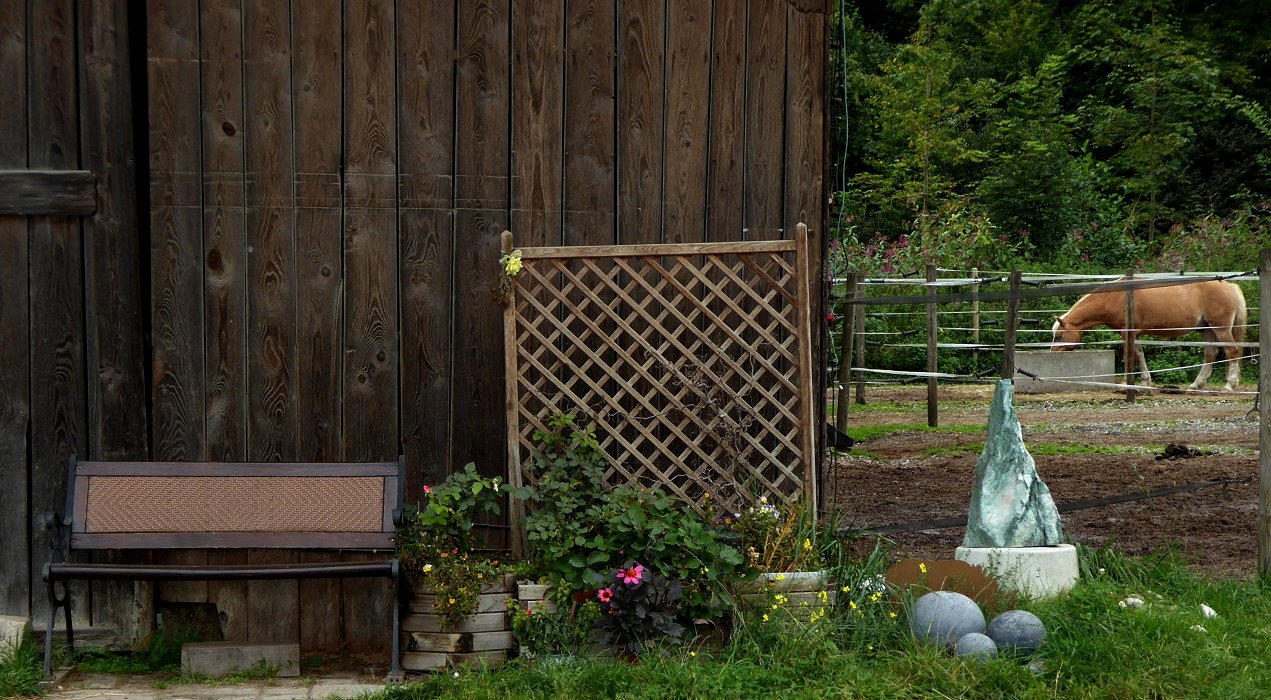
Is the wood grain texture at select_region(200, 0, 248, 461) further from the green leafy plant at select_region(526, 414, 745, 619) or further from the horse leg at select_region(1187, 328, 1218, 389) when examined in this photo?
the horse leg at select_region(1187, 328, 1218, 389)

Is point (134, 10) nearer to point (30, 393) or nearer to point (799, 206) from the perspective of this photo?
point (30, 393)

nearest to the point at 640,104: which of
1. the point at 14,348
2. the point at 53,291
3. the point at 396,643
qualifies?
the point at 396,643

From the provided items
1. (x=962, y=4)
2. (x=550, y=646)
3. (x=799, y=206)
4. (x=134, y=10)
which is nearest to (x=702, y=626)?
(x=550, y=646)

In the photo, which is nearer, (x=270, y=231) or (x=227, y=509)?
(x=227, y=509)

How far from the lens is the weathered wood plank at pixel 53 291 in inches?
174

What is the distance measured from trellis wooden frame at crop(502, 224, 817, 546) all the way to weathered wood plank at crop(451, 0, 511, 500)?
0.19m

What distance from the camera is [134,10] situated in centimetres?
447

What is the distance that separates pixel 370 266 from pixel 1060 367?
11048mm

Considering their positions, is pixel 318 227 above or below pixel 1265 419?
above

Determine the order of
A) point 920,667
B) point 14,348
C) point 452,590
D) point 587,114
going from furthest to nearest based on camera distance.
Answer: point 587,114, point 14,348, point 452,590, point 920,667

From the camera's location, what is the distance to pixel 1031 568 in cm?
444

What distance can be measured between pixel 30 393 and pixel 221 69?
144 centimetres

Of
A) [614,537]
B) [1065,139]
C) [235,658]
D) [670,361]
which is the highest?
[1065,139]

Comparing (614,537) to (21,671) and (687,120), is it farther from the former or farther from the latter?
(21,671)
